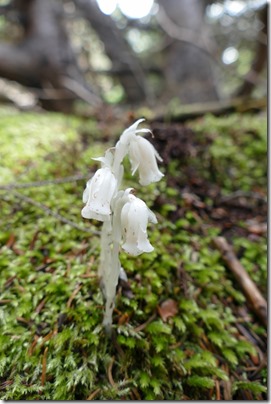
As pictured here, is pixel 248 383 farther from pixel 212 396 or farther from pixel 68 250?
pixel 68 250

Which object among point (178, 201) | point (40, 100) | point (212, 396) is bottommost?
point (212, 396)

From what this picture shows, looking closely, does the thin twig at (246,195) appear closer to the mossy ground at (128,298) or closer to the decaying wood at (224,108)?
the mossy ground at (128,298)

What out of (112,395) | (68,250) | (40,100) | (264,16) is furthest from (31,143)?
(264,16)

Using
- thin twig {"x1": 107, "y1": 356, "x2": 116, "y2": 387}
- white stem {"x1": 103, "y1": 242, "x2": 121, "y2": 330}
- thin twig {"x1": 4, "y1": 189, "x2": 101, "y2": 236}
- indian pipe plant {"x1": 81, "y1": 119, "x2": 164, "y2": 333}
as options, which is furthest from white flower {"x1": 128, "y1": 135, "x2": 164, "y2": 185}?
thin twig {"x1": 107, "y1": 356, "x2": 116, "y2": 387}

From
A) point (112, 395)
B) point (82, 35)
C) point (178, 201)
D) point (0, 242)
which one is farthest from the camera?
point (82, 35)

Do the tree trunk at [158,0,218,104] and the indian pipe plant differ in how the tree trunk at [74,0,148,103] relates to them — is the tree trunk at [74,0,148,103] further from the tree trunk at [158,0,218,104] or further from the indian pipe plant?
the indian pipe plant

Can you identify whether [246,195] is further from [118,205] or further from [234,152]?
[118,205]
